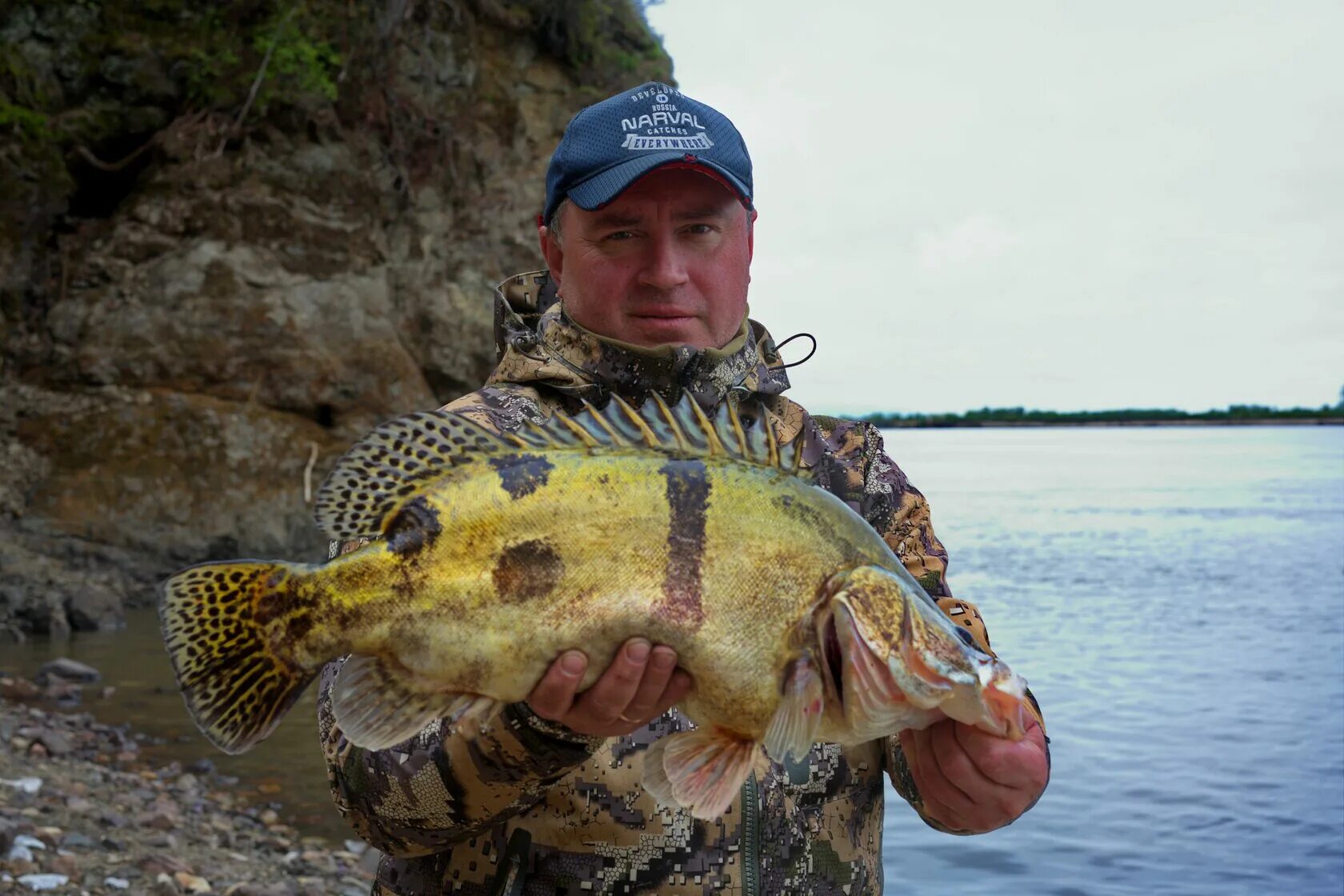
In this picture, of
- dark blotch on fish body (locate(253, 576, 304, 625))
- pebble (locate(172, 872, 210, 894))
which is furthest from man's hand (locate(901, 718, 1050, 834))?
pebble (locate(172, 872, 210, 894))

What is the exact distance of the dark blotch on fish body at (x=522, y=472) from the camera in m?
2.41

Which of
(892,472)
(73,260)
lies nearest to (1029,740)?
(892,472)

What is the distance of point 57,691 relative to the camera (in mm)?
10039

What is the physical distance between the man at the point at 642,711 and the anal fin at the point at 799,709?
207 mm

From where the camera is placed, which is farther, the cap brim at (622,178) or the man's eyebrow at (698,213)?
the man's eyebrow at (698,213)

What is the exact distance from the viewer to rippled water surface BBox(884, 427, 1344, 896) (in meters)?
9.40

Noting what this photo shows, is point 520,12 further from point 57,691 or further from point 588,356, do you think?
point 588,356

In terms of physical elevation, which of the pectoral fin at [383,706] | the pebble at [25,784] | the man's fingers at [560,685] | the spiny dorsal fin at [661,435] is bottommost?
the pebble at [25,784]

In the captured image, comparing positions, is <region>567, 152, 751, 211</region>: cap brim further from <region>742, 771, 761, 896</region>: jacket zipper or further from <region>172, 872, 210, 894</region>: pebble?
<region>172, 872, 210, 894</region>: pebble

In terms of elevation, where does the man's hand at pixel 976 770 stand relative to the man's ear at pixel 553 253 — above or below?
below

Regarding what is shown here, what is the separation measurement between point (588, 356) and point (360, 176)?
44.8 ft

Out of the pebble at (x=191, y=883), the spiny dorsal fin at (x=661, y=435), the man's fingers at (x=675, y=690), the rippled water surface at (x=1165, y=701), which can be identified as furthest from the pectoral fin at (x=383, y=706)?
the rippled water surface at (x=1165, y=701)

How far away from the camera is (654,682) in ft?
7.77

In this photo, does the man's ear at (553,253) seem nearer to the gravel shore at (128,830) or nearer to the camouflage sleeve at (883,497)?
the camouflage sleeve at (883,497)
